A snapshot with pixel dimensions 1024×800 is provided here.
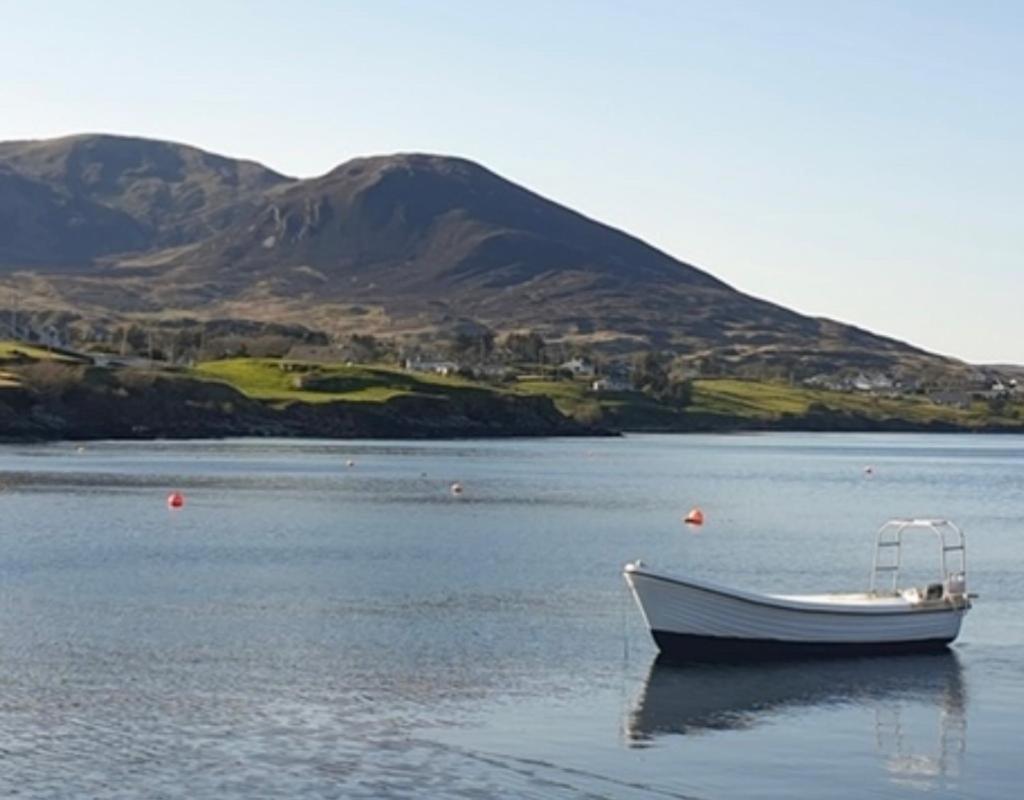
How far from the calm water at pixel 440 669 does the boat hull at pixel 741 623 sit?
0.77 m

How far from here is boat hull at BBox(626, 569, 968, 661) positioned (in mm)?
39938

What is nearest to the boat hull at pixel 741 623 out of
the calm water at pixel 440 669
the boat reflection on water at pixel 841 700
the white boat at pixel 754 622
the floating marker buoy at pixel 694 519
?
the white boat at pixel 754 622

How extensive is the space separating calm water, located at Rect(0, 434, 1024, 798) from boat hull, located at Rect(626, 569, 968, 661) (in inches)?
30.2

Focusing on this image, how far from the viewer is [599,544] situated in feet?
234

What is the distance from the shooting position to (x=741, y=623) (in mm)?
40219

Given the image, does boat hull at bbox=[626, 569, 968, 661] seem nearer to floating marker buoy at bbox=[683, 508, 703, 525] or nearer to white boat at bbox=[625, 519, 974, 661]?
white boat at bbox=[625, 519, 974, 661]

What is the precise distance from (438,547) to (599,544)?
6.38m

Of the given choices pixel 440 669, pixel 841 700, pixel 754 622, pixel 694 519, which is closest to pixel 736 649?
pixel 754 622

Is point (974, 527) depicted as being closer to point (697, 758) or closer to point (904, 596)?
point (904, 596)

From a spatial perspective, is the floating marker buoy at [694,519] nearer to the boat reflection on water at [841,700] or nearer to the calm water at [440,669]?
the calm water at [440,669]

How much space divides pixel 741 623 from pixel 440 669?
6.54 m

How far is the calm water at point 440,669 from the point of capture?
29.2 meters

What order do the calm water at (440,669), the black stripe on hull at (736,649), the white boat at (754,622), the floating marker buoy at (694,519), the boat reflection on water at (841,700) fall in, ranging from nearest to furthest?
the calm water at (440,669) → the boat reflection on water at (841,700) → the white boat at (754,622) → the black stripe on hull at (736,649) → the floating marker buoy at (694,519)

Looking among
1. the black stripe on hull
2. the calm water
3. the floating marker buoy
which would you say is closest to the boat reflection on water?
the calm water
